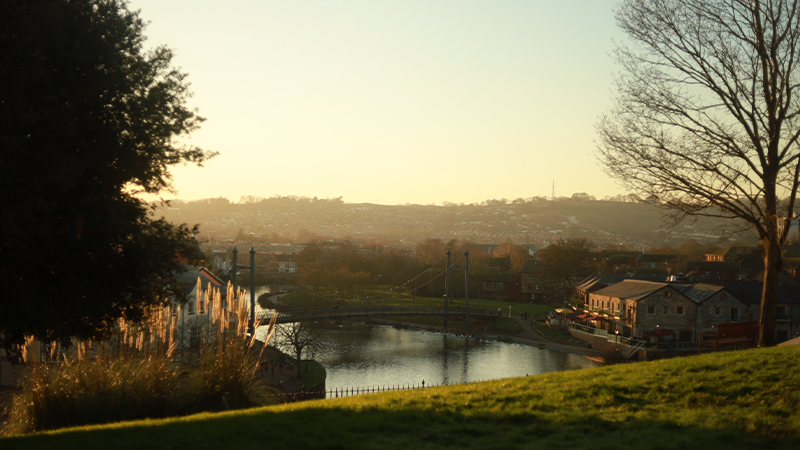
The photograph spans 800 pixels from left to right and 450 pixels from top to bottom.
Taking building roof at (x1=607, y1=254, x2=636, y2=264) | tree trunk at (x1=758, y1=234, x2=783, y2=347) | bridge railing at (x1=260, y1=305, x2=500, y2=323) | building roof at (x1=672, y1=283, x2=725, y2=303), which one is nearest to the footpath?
bridge railing at (x1=260, y1=305, x2=500, y2=323)

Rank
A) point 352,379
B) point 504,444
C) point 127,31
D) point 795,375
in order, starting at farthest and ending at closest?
point 352,379, point 127,31, point 795,375, point 504,444

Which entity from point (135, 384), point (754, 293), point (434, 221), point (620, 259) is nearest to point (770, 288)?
point (135, 384)

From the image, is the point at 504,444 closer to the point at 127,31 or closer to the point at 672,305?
the point at 127,31

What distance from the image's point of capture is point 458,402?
6133 mm

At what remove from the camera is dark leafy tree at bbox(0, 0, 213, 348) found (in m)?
5.12

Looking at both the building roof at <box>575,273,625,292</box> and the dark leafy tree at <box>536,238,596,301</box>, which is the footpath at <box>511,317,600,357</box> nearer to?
the building roof at <box>575,273,625,292</box>

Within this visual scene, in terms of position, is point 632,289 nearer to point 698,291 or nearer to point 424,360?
point 698,291

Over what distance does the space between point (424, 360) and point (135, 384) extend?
22.6 m

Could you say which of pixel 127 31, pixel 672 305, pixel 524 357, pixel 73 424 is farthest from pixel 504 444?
pixel 672 305

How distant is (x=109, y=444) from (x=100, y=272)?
6.16 feet

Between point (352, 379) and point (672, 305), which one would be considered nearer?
point (352, 379)

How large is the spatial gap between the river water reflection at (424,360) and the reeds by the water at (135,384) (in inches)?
556

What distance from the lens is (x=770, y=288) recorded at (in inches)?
358

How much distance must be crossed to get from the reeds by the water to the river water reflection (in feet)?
46.3
